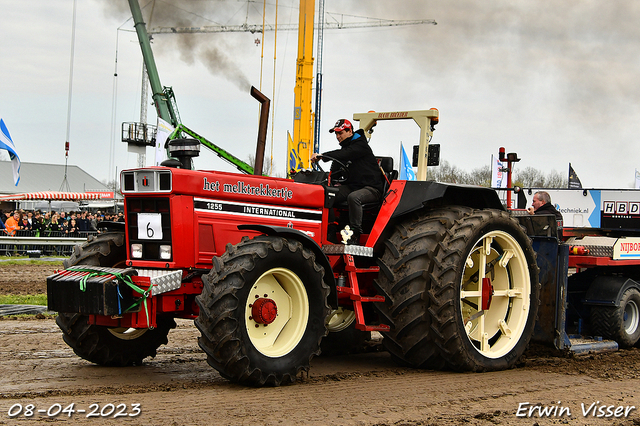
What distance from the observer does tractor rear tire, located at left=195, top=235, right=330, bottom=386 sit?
16.0ft

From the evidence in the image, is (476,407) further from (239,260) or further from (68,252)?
(68,252)

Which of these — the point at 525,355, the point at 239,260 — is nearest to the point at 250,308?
the point at 239,260

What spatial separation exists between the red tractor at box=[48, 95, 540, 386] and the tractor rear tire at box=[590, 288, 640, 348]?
189 cm

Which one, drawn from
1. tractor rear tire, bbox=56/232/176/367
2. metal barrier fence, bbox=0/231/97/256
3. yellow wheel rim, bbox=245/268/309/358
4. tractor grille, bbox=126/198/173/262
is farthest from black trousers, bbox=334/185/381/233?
metal barrier fence, bbox=0/231/97/256

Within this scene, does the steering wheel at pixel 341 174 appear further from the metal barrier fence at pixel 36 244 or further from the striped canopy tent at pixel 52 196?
the striped canopy tent at pixel 52 196

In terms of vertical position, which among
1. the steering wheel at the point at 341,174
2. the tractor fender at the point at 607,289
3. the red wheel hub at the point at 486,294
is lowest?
the tractor fender at the point at 607,289

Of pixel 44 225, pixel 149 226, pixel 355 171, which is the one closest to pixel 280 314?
pixel 149 226

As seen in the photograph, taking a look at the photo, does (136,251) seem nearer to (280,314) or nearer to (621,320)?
(280,314)

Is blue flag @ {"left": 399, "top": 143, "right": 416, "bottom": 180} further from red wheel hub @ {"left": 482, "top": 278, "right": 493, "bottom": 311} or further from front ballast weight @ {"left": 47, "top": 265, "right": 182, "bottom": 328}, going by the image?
front ballast weight @ {"left": 47, "top": 265, "right": 182, "bottom": 328}

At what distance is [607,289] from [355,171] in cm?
394

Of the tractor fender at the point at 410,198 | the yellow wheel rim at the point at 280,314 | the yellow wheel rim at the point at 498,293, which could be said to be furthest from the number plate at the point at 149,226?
the yellow wheel rim at the point at 498,293

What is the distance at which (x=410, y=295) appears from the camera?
238 inches

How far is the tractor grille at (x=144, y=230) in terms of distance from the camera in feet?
18.5

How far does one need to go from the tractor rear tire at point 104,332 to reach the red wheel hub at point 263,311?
1402mm
